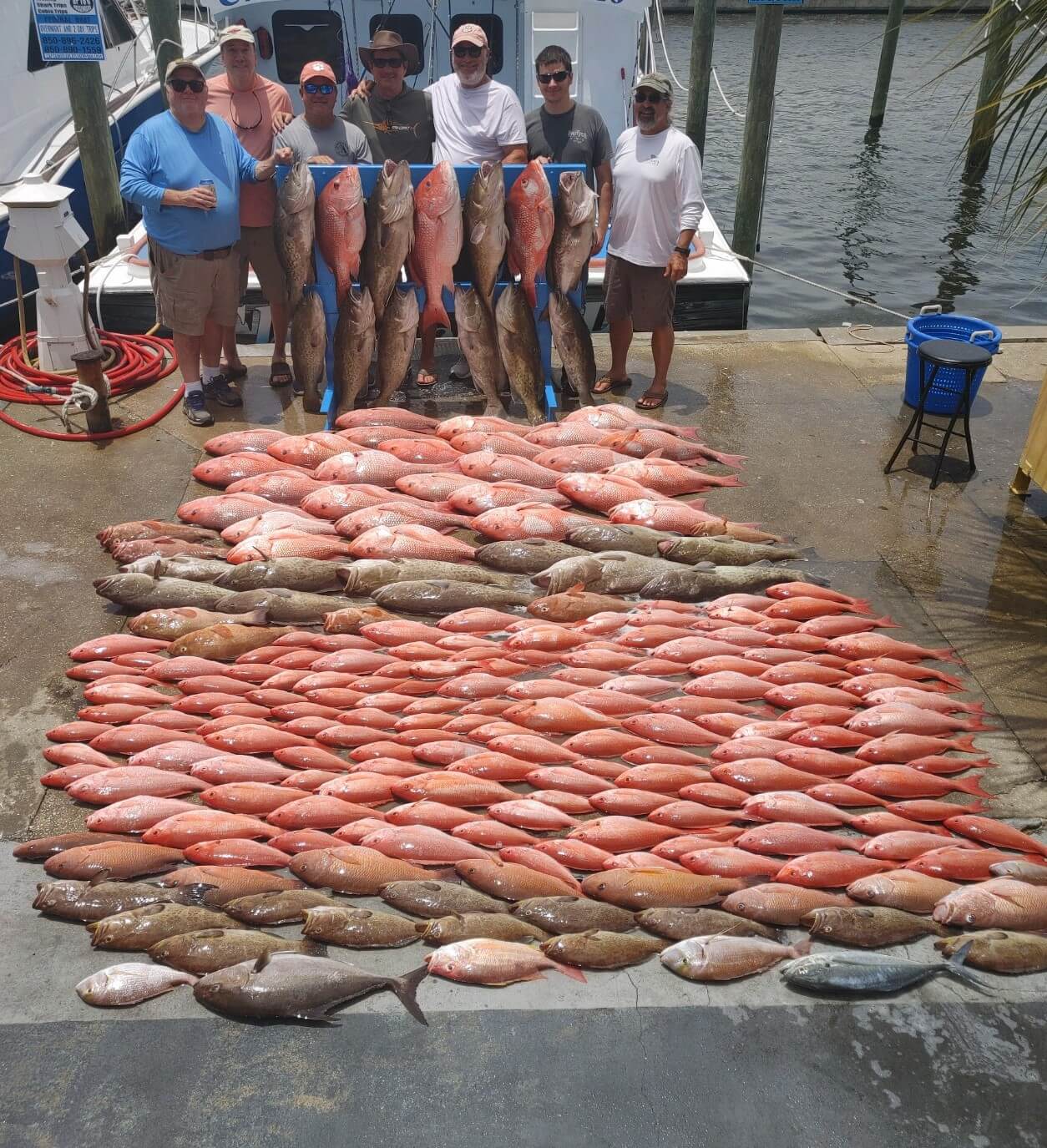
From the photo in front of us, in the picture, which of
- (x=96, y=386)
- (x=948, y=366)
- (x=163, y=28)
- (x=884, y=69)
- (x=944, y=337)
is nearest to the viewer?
(x=948, y=366)

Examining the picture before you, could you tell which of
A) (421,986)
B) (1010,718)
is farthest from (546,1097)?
(1010,718)

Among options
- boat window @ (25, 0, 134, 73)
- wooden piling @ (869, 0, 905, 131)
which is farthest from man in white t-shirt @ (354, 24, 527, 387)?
wooden piling @ (869, 0, 905, 131)

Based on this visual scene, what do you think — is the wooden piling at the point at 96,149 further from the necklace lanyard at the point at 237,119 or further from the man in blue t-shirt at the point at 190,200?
the man in blue t-shirt at the point at 190,200

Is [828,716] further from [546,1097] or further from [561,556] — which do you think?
[546,1097]

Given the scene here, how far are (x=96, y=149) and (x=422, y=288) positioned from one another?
5.06 metres

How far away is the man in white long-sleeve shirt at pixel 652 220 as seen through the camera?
22.5 feet

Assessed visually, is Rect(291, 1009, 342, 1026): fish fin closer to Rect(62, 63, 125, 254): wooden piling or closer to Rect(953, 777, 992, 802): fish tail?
Rect(953, 777, 992, 802): fish tail

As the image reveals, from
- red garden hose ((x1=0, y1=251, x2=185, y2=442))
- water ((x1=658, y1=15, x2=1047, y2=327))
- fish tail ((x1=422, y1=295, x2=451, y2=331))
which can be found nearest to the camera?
fish tail ((x1=422, y1=295, x2=451, y2=331))

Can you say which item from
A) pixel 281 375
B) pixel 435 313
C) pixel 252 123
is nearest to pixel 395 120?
pixel 252 123

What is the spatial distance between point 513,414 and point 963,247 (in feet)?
42.7

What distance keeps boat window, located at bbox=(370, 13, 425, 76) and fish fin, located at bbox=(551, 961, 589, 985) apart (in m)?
9.62

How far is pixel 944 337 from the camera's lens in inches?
294

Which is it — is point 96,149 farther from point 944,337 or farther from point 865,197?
point 865,197

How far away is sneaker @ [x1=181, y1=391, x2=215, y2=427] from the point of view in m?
7.16
